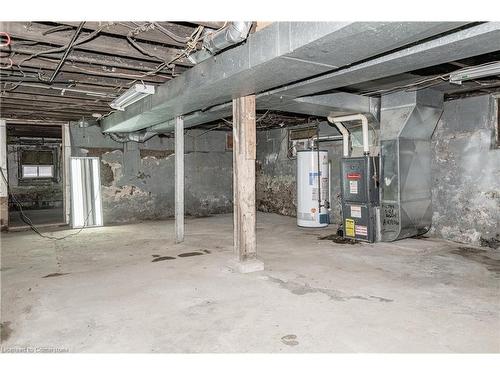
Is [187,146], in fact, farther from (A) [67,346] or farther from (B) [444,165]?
(A) [67,346]

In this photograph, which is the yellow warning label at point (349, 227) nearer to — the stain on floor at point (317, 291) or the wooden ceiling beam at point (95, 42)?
the stain on floor at point (317, 291)

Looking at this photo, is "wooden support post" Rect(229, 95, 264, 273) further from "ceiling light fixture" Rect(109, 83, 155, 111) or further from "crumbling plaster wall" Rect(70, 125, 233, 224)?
"crumbling plaster wall" Rect(70, 125, 233, 224)

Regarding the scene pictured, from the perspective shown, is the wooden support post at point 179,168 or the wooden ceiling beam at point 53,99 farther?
the wooden support post at point 179,168

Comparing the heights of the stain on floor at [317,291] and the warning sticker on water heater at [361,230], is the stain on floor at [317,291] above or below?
below

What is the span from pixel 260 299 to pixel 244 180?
126 cm

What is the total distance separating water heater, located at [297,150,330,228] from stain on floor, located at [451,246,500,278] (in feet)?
7.35

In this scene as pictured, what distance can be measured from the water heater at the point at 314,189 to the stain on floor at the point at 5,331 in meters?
4.67

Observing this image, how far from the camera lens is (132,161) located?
733cm

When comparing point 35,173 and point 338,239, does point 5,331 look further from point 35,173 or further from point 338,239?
point 35,173

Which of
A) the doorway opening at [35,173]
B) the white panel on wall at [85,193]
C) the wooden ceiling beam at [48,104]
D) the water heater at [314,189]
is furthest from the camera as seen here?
the doorway opening at [35,173]

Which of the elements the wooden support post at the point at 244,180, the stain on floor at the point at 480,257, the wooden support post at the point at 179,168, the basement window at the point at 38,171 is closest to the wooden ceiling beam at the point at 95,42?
the wooden support post at the point at 244,180

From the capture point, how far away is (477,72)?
3.15 meters

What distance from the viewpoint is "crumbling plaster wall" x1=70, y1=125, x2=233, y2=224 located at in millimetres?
7004

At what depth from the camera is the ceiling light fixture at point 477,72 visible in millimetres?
3028
